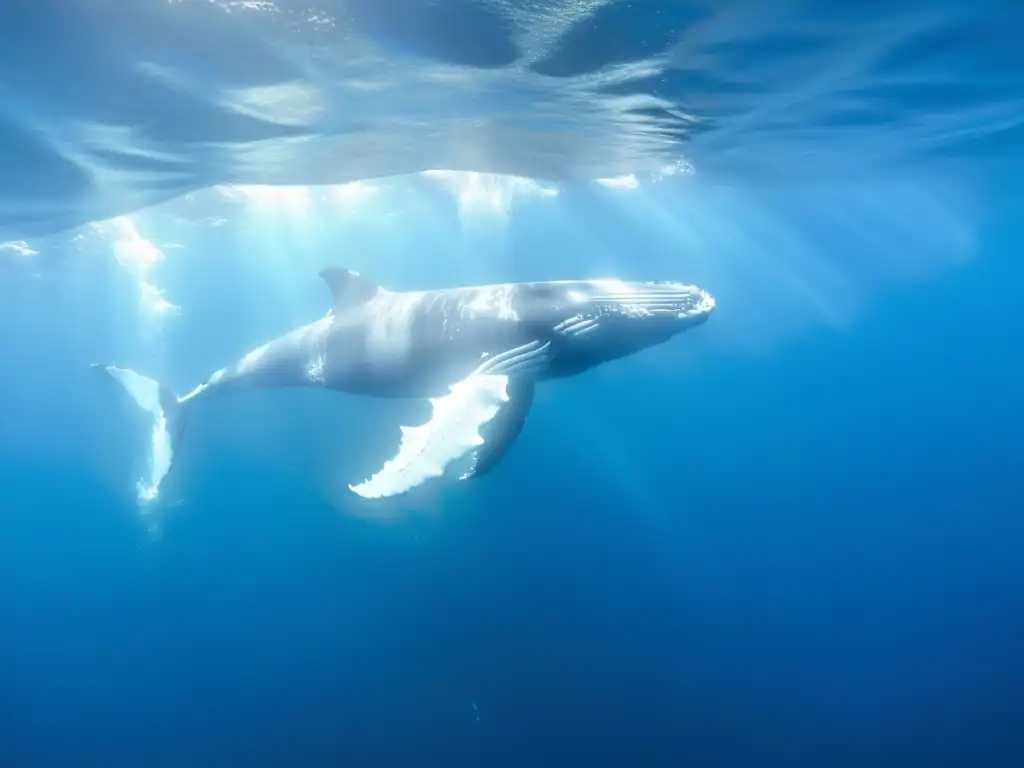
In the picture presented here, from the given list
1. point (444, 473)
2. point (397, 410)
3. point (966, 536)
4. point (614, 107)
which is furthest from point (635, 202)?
point (444, 473)

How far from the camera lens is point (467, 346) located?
10.4 m

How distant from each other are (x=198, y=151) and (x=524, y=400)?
1177cm

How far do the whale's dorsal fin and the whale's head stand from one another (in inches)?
152

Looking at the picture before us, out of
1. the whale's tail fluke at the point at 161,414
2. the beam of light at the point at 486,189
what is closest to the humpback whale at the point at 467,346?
the whale's tail fluke at the point at 161,414

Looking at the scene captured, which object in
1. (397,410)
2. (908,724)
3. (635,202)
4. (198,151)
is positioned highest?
(635,202)

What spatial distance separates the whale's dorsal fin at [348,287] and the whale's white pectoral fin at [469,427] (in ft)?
13.1

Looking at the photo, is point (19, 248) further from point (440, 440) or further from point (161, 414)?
point (440, 440)

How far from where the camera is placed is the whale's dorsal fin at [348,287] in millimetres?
12312

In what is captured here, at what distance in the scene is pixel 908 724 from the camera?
21812 millimetres

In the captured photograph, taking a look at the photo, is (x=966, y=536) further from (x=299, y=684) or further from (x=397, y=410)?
(x=299, y=684)

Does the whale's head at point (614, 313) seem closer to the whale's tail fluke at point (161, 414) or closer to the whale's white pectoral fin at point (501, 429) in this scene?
the whale's white pectoral fin at point (501, 429)

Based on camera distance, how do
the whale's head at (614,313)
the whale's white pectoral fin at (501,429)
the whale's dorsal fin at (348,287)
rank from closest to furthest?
the whale's white pectoral fin at (501,429) → the whale's head at (614,313) → the whale's dorsal fin at (348,287)

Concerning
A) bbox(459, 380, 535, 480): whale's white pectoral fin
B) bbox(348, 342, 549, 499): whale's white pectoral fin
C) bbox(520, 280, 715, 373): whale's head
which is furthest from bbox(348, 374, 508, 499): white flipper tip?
bbox(520, 280, 715, 373): whale's head

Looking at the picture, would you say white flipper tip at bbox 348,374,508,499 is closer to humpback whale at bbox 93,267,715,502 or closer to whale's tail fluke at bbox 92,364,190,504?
humpback whale at bbox 93,267,715,502
